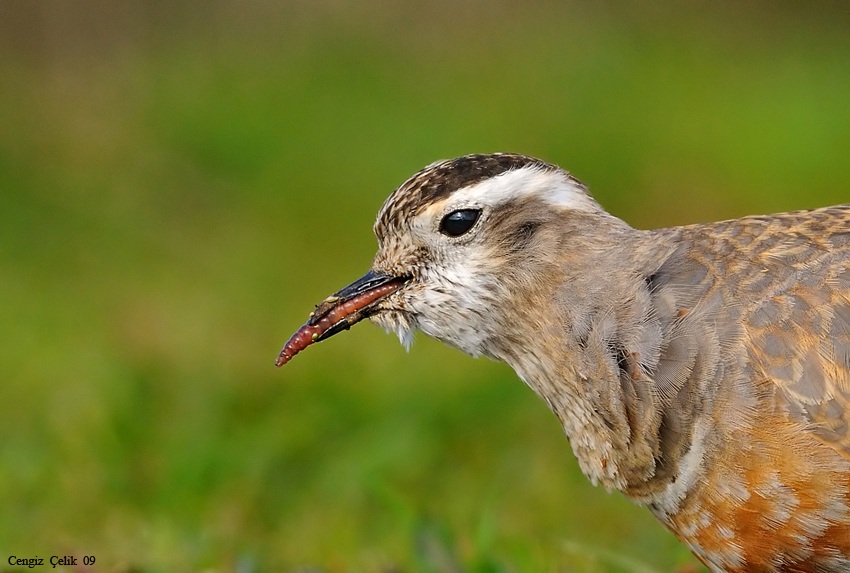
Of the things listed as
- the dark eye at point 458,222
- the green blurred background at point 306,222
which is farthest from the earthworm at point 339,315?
the green blurred background at point 306,222

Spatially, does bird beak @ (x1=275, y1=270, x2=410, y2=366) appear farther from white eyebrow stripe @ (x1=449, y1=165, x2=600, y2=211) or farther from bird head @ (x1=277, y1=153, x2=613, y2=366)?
white eyebrow stripe @ (x1=449, y1=165, x2=600, y2=211)

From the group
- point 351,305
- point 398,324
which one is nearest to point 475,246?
point 398,324

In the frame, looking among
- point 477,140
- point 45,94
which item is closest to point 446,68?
point 477,140

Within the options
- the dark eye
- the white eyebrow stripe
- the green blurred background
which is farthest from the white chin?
the green blurred background

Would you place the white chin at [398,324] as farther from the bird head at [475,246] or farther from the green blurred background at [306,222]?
the green blurred background at [306,222]

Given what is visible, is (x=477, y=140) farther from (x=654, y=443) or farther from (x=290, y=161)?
(x=654, y=443)

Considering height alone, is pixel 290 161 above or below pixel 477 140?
above

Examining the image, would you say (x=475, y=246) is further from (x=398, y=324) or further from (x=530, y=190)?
(x=398, y=324)
